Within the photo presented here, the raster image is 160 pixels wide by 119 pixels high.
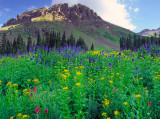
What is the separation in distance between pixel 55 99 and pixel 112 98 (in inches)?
64.8

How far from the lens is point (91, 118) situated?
10.3ft

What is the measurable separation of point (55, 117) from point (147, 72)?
4454 mm

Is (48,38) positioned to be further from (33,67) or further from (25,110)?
(25,110)

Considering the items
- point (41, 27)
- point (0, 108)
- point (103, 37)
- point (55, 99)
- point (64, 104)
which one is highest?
point (41, 27)

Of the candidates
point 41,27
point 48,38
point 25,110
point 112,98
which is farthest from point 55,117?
point 41,27

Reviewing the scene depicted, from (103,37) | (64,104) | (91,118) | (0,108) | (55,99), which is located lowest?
(91,118)

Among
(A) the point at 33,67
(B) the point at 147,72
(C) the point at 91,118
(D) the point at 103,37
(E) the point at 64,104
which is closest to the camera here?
(E) the point at 64,104

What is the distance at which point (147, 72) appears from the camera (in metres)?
5.20

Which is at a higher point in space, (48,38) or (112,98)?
(48,38)

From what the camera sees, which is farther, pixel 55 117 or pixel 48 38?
pixel 48 38

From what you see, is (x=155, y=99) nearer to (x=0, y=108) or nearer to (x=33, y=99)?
(x=33, y=99)

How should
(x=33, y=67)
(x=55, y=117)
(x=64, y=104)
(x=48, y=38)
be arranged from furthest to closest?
(x=48, y=38), (x=33, y=67), (x=55, y=117), (x=64, y=104)

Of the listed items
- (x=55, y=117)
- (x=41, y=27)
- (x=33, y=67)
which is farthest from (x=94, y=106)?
(x=41, y=27)

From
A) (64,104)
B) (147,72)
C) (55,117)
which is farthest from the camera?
(147,72)
